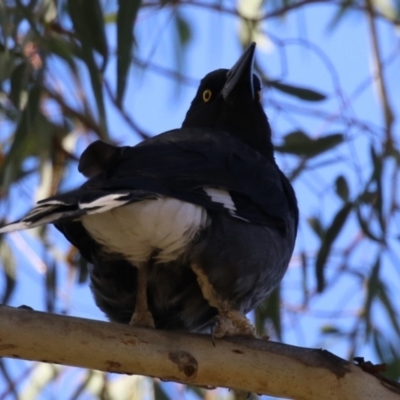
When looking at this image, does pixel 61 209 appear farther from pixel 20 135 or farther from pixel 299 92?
pixel 299 92

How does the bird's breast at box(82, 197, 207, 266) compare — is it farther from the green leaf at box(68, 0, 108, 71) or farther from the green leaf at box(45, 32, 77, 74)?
the green leaf at box(45, 32, 77, 74)

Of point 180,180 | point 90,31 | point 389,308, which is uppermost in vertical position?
point 90,31

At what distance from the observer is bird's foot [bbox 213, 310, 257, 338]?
90.1 inches

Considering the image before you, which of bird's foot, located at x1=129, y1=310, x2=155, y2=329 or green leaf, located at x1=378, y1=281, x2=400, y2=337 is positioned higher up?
green leaf, located at x1=378, y1=281, x2=400, y2=337

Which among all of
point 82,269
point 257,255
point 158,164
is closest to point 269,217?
point 257,255

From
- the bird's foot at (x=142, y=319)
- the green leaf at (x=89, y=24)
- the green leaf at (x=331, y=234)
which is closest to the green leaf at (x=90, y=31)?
the green leaf at (x=89, y=24)

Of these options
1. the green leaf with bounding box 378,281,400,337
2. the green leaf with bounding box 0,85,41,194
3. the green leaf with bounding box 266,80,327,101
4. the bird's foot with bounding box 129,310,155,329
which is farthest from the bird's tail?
the green leaf with bounding box 378,281,400,337

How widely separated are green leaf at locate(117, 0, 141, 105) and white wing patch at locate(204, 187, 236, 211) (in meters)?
0.38

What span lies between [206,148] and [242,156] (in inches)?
6.1

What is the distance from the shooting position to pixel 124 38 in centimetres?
267

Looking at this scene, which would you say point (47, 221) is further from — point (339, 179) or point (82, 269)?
point (339, 179)

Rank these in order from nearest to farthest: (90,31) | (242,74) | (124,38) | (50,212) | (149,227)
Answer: (50,212) < (149,227) < (124,38) < (90,31) < (242,74)

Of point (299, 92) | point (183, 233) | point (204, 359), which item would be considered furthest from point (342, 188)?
point (204, 359)

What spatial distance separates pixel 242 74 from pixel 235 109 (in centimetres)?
13
